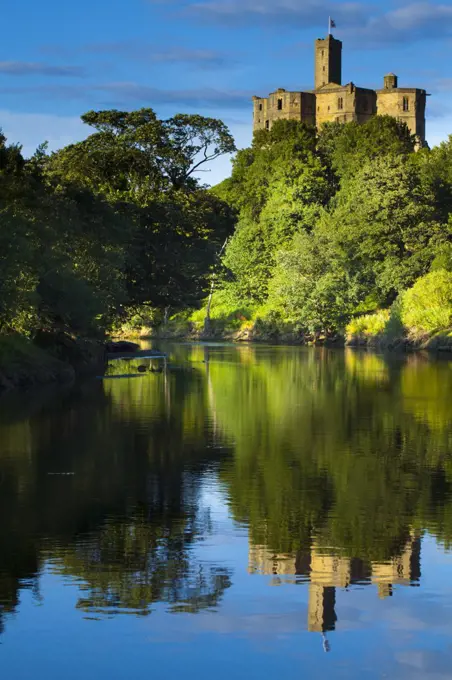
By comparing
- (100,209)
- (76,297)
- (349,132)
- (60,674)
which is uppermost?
(349,132)

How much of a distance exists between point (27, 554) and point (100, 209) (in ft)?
145

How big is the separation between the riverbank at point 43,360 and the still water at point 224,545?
875 centimetres

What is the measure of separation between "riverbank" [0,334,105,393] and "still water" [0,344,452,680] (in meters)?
8.75

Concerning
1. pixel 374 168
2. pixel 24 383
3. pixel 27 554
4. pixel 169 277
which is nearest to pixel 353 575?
pixel 27 554

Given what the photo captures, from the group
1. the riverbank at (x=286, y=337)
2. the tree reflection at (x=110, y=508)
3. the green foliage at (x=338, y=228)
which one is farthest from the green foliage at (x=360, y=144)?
the tree reflection at (x=110, y=508)

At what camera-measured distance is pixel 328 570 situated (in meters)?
13.6

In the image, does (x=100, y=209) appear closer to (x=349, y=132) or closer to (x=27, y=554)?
(x=27, y=554)

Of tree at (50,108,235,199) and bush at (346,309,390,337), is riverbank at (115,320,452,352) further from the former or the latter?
tree at (50,108,235,199)

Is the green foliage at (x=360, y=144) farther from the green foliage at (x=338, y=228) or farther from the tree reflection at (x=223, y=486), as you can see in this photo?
the tree reflection at (x=223, y=486)

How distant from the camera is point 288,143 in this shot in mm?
121875

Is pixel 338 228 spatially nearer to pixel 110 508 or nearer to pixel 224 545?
pixel 110 508

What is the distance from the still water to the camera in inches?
416

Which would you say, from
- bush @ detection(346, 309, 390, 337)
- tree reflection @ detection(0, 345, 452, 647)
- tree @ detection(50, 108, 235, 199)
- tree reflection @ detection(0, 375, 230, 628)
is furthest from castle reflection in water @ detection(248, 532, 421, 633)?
bush @ detection(346, 309, 390, 337)

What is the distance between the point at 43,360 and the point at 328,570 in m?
33.6
